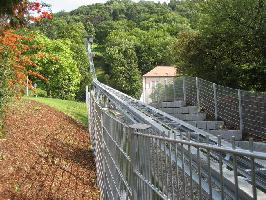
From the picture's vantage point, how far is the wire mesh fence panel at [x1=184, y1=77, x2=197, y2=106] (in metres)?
19.0

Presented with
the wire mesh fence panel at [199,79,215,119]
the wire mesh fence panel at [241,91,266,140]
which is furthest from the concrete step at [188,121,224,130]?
the wire mesh fence panel at [241,91,266,140]

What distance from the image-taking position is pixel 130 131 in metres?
4.95

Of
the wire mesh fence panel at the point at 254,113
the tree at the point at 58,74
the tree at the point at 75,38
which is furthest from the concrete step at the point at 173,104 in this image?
the tree at the point at 75,38

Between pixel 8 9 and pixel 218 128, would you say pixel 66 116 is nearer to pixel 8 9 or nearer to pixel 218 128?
pixel 218 128

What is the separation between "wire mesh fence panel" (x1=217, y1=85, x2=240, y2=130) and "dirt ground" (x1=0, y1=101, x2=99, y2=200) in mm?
4867

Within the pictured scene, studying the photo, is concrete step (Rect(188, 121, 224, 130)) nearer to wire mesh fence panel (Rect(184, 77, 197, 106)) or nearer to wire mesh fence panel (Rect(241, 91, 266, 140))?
wire mesh fence panel (Rect(241, 91, 266, 140))

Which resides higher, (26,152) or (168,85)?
(168,85)

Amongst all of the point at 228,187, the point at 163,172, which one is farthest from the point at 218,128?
the point at 228,187

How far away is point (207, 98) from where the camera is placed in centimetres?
1745

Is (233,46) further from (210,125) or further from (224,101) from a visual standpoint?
(210,125)

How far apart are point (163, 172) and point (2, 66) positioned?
11736 millimetres

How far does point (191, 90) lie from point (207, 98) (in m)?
2.02

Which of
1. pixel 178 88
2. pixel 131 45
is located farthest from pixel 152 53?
pixel 178 88

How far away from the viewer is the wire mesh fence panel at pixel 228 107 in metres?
14.8
